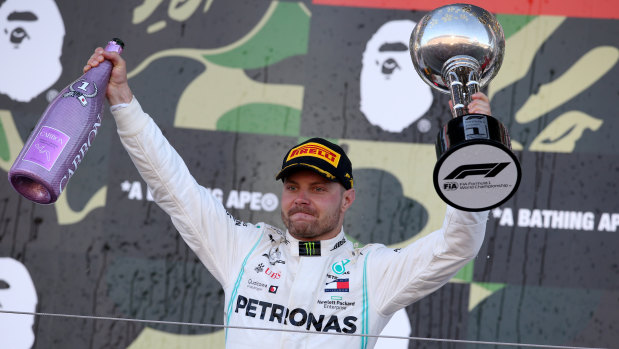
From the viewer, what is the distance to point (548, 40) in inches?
85.0

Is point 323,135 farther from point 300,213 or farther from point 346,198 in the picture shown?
point 300,213

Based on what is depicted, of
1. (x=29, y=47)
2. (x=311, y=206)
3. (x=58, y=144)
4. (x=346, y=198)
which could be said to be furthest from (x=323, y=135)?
(x=58, y=144)

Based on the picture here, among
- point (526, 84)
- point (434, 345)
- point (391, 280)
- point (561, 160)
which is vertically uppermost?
point (526, 84)

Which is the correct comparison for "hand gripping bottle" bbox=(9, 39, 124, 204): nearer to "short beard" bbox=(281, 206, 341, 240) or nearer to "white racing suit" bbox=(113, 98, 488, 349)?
"white racing suit" bbox=(113, 98, 488, 349)

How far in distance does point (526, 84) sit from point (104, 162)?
1211 mm

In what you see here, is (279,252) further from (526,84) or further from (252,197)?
(526,84)

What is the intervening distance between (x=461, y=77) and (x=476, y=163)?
22cm

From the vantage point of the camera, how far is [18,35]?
7.47 ft

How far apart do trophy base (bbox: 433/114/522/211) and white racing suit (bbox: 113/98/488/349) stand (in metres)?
0.27

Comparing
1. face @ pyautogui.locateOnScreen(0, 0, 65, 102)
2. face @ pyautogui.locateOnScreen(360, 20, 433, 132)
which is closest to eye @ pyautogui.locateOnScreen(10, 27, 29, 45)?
face @ pyautogui.locateOnScreen(0, 0, 65, 102)

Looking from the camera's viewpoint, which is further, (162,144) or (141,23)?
(141,23)

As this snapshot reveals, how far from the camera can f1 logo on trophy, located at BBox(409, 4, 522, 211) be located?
105 cm

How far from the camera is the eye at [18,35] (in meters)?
2.27

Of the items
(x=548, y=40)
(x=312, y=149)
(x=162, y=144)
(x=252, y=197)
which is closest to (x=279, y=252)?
(x=312, y=149)
